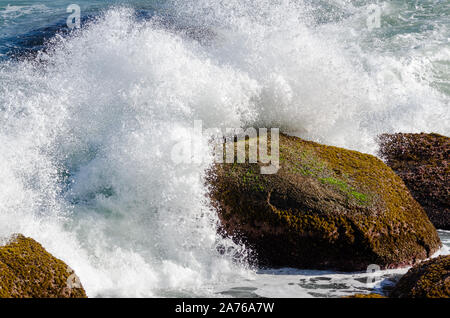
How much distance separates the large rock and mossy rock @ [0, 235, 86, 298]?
11.8 feet

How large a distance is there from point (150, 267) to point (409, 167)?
323 cm

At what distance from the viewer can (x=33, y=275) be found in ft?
10.8

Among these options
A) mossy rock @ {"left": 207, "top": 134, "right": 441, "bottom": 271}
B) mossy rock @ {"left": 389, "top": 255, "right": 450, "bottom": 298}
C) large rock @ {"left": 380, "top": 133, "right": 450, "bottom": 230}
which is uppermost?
large rock @ {"left": 380, "top": 133, "right": 450, "bottom": 230}

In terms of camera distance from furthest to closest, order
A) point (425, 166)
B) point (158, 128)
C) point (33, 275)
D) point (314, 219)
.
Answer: point (425, 166), point (158, 128), point (314, 219), point (33, 275)

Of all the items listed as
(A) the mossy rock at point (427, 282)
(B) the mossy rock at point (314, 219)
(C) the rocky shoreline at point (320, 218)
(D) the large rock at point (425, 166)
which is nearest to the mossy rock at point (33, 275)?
(C) the rocky shoreline at point (320, 218)

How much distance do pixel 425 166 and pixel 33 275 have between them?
4248 mm

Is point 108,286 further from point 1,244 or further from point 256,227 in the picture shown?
point 256,227

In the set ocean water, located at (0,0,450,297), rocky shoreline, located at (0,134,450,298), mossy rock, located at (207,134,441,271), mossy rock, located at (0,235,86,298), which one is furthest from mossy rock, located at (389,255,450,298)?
mossy rock, located at (0,235,86,298)

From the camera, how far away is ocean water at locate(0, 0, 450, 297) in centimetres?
395

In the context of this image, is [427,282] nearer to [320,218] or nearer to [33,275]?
[320,218]

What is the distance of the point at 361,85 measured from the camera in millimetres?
6617

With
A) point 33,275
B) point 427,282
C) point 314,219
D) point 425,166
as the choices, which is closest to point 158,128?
point 314,219

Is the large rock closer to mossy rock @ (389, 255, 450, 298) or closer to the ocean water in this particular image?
the ocean water
